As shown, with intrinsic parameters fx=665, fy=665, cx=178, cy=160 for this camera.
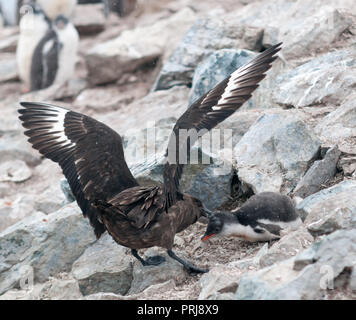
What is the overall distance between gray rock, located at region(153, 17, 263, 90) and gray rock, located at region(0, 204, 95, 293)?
2794 mm

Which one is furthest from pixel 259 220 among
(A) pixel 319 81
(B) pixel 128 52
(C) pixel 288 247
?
(B) pixel 128 52

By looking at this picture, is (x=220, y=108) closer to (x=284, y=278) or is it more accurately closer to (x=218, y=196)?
(x=218, y=196)

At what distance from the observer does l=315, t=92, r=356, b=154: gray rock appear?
498 centimetres

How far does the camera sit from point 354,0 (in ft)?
23.6

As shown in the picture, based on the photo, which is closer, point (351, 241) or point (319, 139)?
point (351, 241)

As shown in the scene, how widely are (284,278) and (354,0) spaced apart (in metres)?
4.72

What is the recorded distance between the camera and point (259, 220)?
436 centimetres

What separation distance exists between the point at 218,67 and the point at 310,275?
3.55 metres

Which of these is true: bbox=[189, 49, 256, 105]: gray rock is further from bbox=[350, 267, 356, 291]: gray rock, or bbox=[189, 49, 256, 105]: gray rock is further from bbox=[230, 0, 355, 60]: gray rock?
bbox=[350, 267, 356, 291]: gray rock

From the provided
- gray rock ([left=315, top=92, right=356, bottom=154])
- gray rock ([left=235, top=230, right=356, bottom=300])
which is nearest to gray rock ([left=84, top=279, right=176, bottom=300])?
gray rock ([left=235, top=230, right=356, bottom=300])

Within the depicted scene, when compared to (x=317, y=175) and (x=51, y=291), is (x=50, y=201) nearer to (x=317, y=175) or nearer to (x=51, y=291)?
(x=51, y=291)

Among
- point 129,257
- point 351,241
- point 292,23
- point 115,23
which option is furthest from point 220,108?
point 115,23

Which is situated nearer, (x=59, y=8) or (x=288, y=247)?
(x=288, y=247)

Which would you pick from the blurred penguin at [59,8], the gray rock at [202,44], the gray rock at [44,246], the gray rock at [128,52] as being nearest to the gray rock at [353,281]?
the gray rock at [44,246]
